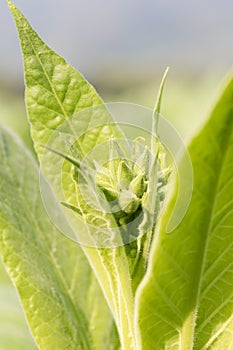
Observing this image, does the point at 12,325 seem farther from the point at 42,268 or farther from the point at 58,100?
the point at 58,100

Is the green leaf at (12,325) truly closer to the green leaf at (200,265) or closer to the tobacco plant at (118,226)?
the tobacco plant at (118,226)

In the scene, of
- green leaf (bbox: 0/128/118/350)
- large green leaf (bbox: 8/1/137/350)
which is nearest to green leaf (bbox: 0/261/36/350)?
green leaf (bbox: 0/128/118/350)

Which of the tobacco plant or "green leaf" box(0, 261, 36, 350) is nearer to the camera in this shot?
the tobacco plant

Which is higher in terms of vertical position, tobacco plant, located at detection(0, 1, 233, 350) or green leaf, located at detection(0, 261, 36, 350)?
tobacco plant, located at detection(0, 1, 233, 350)

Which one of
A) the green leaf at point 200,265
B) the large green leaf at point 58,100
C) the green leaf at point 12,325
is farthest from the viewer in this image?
the green leaf at point 12,325

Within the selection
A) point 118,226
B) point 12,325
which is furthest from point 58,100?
point 12,325

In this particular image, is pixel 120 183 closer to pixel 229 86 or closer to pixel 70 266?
pixel 229 86

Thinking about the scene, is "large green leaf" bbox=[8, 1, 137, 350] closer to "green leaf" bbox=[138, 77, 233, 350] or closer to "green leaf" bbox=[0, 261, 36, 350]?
"green leaf" bbox=[138, 77, 233, 350]

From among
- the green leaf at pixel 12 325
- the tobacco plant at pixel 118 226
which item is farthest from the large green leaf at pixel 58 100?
the green leaf at pixel 12 325

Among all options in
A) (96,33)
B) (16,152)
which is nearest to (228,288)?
(16,152)
